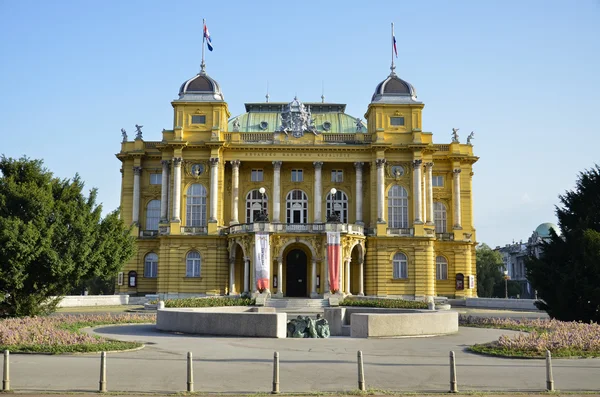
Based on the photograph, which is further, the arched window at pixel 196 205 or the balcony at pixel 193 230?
the arched window at pixel 196 205

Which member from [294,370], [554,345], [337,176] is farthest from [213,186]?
[294,370]

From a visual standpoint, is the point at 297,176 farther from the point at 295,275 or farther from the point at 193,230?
the point at 193,230

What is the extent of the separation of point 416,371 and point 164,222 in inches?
2017

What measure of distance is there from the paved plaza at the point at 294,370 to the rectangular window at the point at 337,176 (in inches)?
1795

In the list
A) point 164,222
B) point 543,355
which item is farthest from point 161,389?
point 164,222

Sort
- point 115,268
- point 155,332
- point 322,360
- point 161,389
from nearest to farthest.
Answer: point 161,389 < point 322,360 < point 155,332 < point 115,268

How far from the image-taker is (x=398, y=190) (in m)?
68.8

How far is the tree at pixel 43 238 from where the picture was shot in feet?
99.2

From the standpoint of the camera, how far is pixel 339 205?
230 ft

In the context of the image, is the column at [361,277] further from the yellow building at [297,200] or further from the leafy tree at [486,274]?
the leafy tree at [486,274]

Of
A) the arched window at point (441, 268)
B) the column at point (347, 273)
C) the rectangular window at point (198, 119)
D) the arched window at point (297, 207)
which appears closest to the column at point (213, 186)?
the rectangular window at point (198, 119)

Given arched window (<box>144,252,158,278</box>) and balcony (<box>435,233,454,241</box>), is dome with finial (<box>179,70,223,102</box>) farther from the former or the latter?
balcony (<box>435,233,454,241</box>)

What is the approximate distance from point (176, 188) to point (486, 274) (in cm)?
5351

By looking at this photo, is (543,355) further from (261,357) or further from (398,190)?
(398,190)
